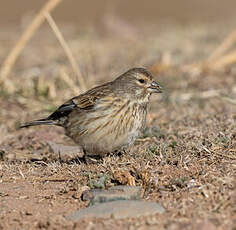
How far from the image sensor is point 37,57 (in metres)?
12.9

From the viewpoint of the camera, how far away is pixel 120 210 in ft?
13.6

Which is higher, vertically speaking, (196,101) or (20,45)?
(20,45)

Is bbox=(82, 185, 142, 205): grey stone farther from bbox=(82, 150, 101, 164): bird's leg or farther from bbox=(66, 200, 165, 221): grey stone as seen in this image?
bbox=(82, 150, 101, 164): bird's leg

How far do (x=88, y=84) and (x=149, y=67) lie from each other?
2052 millimetres

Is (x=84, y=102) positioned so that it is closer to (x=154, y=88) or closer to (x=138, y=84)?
(x=138, y=84)

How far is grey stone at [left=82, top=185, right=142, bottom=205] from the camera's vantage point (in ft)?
14.5

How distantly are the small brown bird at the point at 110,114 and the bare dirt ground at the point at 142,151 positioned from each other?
21 centimetres

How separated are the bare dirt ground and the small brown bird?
207 millimetres

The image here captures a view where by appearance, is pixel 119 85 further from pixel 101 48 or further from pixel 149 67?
pixel 101 48

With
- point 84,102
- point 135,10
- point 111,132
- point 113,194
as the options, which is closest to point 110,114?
point 111,132

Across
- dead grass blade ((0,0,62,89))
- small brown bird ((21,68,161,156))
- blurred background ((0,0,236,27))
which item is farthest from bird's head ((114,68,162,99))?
blurred background ((0,0,236,27))

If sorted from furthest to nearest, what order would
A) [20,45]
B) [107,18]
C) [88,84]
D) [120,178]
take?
[107,18] → [88,84] → [20,45] → [120,178]

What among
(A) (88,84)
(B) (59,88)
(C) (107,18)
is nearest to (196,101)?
(A) (88,84)

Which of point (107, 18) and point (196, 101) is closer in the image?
point (196, 101)
